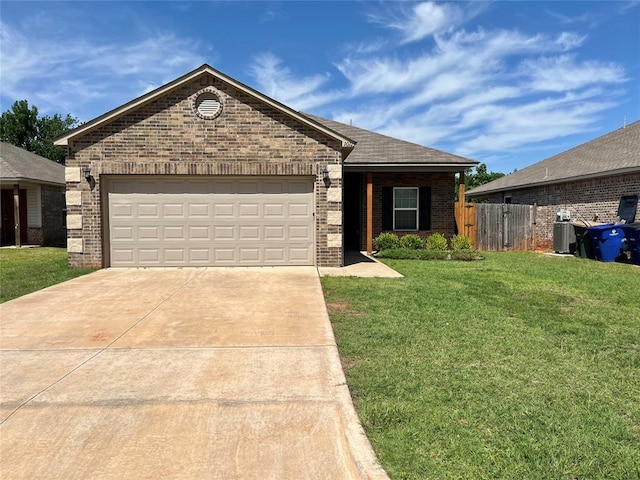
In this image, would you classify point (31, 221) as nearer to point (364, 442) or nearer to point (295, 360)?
point (295, 360)

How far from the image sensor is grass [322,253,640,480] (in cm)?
271

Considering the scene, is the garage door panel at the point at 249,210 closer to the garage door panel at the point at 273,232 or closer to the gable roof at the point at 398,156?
the garage door panel at the point at 273,232

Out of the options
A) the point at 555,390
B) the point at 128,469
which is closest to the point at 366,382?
the point at 555,390

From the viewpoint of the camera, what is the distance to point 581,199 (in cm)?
1709

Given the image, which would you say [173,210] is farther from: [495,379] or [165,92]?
[495,379]

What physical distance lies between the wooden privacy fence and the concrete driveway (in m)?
11.6

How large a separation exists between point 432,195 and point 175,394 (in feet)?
44.5

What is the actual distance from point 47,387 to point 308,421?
8.02 feet

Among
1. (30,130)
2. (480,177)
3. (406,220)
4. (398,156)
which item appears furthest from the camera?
(480,177)

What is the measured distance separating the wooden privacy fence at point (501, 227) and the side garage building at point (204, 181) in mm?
7726

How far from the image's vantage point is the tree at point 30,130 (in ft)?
138

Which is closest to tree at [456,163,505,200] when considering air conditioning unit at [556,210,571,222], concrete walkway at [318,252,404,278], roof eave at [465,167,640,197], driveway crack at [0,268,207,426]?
roof eave at [465,167,640,197]

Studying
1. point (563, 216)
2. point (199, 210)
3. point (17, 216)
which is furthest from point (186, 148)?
point (563, 216)

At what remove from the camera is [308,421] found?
3.22 meters
